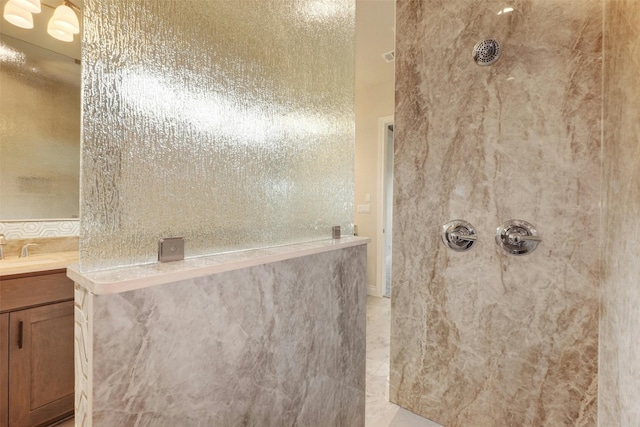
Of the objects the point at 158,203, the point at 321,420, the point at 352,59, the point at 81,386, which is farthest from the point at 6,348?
the point at 352,59

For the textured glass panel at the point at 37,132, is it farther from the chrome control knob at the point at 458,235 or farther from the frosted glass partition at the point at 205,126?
the chrome control knob at the point at 458,235

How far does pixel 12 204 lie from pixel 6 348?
74 cm

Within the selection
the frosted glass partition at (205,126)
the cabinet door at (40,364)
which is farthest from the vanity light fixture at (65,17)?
the cabinet door at (40,364)

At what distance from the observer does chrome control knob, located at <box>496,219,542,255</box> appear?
35.4 inches

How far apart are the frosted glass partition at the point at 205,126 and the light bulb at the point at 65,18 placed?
1292 millimetres

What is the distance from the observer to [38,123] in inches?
60.4

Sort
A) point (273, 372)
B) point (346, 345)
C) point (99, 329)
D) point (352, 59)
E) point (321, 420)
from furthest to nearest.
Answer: point (352, 59), point (346, 345), point (321, 420), point (273, 372), point (99, 329)

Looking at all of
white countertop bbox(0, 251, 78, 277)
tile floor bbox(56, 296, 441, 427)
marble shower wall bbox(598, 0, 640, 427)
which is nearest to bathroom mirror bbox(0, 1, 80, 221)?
white countertop bbox(0, 251, 78, 277)

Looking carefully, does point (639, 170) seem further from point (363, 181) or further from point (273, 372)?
point (363, 181)

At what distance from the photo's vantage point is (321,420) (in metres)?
1.08

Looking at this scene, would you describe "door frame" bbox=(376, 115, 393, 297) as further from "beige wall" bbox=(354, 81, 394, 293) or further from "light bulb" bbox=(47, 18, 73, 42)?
"light bulb" bbox=(47, 18, 73, 42)

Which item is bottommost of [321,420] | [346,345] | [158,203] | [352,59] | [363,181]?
[321,420]

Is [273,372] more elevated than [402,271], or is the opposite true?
[402,271]

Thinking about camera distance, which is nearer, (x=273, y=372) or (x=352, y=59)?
(x=273, y=372)
